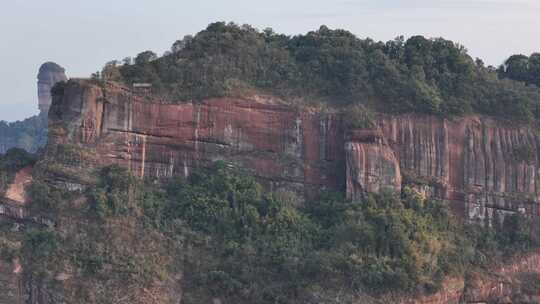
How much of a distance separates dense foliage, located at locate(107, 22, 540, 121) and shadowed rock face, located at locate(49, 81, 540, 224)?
0.85 meters

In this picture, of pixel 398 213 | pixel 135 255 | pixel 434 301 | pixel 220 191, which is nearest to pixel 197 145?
pixel 220 191

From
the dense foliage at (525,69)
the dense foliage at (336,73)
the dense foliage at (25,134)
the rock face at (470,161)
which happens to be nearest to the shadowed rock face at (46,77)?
the dense foliage at (25,134)

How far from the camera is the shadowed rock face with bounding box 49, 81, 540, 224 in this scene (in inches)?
1725

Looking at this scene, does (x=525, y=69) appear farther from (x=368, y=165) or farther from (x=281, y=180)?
(x=281, y=180)

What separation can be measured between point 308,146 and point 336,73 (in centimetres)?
375

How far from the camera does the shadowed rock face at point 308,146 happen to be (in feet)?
144

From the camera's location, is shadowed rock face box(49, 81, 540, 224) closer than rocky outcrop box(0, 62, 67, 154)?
Yes

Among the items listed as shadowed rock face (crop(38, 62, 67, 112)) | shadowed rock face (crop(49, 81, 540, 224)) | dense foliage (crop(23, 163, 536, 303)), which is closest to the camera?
dense foliage (crop(23, 163, 536, 303))

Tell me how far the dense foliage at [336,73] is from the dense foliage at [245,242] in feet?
13.5

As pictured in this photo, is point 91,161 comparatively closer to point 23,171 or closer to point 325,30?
point 23,171

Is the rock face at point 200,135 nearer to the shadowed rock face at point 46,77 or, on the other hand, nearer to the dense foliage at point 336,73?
the dense foliage at point 336,73

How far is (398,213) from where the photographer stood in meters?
43.8

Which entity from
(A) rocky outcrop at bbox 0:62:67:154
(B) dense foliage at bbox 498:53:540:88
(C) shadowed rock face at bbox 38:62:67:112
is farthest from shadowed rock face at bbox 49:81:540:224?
(C) shadowed rock face at bbox 38:62:67:112

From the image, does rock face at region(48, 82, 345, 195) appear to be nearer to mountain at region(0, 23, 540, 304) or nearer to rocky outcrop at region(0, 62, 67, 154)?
mountain at region(0, 23, 540, 304)
